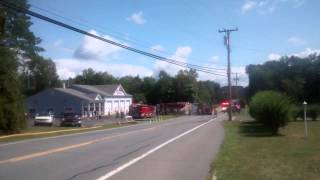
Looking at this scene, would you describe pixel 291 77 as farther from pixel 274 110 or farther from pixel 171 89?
pixel 274 110

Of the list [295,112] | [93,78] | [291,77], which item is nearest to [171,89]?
[93,78]

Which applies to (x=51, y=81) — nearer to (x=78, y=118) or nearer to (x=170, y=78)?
(x=170, y=78)

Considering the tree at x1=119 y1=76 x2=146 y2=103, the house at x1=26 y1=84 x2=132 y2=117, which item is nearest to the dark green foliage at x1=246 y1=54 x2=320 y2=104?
the tree at x1=119 y1=76 x2=146 y2=103

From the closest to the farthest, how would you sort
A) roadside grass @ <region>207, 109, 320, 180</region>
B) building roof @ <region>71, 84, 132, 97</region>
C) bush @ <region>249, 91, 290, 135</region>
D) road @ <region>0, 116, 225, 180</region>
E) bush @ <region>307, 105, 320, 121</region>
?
1. road @ <region>0, 116, 225, 180</region>
2. roadside grass @ <region>207, 109, 320, 180</region>
3. bush @ <region>249, 91, 290, 135</region>
4. bush @ <region>307, 105, 320, 121</region>
5. building roof @ <region>71, 84, 132, 97</region>

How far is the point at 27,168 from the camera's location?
14469 mm

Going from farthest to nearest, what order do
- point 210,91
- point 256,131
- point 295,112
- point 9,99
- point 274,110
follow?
point 210,91, point 295,112, point 9,99, point 256,131, point 274,110

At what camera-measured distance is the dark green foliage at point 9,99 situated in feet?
116

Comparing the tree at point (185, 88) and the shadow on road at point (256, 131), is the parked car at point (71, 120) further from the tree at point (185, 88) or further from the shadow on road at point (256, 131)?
the tree at point (185, 88)

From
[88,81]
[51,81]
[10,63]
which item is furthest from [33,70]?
[10,63]

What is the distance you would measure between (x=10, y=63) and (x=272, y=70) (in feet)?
247

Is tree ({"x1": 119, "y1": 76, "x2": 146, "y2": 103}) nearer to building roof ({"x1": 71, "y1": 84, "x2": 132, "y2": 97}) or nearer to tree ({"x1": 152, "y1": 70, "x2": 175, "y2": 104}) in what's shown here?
tree ({"x1": 152, "y1": 70, "x2": 175, "y2": 104})

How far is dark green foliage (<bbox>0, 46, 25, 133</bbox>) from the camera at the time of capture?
35312 mm

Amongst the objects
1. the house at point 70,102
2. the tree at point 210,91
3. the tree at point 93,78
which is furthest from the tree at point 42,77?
the tree at point 210,91

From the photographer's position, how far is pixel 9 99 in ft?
119
